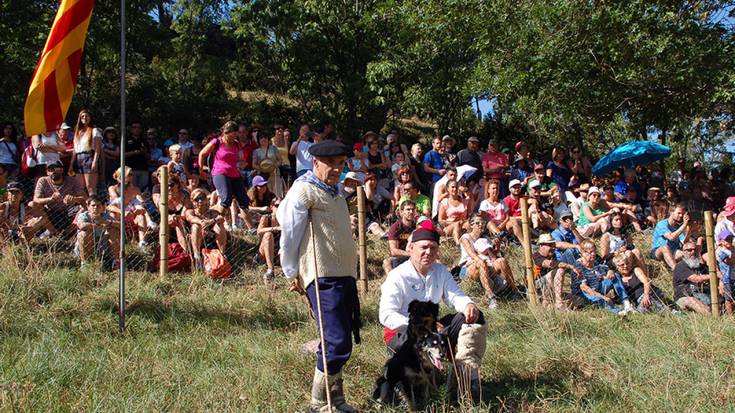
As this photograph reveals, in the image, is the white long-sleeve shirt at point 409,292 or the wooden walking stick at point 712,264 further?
the wooden walking stick at point 712,264

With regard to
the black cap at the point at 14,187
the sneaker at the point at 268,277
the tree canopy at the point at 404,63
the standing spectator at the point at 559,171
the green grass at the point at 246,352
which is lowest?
the green grass at the point at 246,352

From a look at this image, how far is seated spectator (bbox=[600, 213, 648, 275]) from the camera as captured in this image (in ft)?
29.3

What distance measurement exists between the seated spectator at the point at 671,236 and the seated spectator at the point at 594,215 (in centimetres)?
87

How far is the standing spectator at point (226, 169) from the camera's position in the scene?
31.7 ft

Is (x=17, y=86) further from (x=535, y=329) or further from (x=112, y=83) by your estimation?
(x=535, y=329)

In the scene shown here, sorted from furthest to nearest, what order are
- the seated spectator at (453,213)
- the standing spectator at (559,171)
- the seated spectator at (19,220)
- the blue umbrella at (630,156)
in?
the blue umbrella at (630,156), the standing spectator at (559,171), the seated spectator at (453,213), the seated spectator at (19,220)

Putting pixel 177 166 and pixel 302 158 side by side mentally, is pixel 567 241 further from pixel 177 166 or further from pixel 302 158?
pixel 177 166

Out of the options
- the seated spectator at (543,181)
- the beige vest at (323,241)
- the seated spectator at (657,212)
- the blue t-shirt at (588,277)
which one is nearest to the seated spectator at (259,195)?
the blue t-shirt at (588,277)

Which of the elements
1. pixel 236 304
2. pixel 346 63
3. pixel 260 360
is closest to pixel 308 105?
pixel 346 63

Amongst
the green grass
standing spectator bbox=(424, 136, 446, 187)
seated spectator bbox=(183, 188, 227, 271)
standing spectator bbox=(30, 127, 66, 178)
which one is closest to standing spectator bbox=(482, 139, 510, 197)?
standing spectator bbox=(424, 136, 446, 187)

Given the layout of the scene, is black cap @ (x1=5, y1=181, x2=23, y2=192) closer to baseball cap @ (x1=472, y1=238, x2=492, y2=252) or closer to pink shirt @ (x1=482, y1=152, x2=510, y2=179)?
baseball cap @ (x1=472, y1=238, x2=492, y2=252)

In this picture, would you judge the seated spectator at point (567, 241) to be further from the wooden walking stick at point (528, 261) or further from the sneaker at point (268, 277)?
the sneaker at point (268, 277)

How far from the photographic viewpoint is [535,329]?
22.7 feet

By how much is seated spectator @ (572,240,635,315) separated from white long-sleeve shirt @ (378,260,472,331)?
370cm
